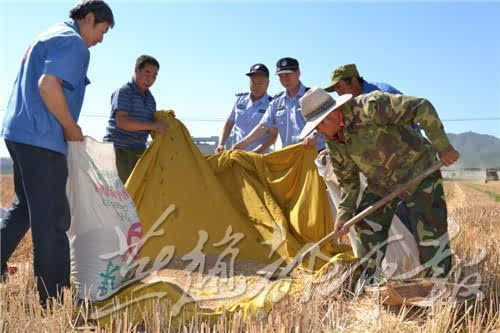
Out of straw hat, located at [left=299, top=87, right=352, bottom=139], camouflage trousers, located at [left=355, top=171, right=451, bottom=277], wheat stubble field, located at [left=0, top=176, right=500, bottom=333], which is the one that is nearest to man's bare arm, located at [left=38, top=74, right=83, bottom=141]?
wheat stubble field, located at [left=0, top=176, right=500, bottom=333]

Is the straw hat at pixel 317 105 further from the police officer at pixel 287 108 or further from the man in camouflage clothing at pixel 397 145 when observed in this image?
the police officer at pixel 287 108

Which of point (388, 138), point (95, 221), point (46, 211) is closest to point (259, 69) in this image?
point (388, 138)

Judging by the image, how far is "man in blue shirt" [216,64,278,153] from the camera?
519cm

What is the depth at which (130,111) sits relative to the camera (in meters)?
4.32

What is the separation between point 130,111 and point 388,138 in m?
2.27

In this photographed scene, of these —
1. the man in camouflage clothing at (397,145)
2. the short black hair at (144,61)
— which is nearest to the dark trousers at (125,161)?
the short black hair at (144,61)

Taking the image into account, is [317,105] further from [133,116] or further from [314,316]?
[133,116]

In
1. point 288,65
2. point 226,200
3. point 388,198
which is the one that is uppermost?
point 288,65

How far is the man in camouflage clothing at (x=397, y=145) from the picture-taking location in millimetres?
2965

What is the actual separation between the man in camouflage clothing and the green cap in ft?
3.17

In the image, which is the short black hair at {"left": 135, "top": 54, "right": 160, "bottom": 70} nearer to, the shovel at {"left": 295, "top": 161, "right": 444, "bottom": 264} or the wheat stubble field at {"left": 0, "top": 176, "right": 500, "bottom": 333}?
the wheat stubble field at {"left": 0, "top": 176, "right": 500, "bottom": 333}

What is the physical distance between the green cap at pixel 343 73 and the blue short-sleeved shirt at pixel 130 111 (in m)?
1.58

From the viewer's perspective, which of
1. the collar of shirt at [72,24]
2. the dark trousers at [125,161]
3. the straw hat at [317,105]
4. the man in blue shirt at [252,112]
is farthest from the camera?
the man in blue shirt at [252,112]

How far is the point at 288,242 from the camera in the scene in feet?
13.0
